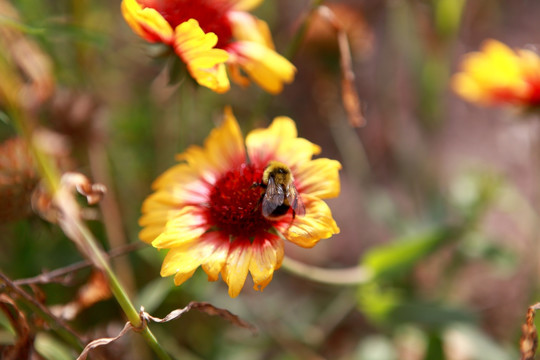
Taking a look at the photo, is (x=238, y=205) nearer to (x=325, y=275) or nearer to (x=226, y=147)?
(x=226, y=147)

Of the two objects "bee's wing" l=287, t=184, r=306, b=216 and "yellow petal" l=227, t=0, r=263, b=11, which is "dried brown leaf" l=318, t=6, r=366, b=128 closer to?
"yellow petal" l=227, t=0, r=263, b=11

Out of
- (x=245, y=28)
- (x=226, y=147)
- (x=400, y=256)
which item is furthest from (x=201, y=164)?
(x=400, y=256)

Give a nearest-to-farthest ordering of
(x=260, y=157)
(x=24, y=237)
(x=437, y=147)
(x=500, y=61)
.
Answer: (x=260, y=157) → (x=24, y=237) → (x=500, y=61) → (x=437, y=147)

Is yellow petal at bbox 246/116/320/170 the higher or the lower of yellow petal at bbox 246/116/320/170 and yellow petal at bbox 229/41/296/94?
the lower

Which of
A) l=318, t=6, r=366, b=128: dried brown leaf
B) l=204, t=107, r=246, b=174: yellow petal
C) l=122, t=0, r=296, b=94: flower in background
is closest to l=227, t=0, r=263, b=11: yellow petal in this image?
l=122, t=0, r=296, b=94: flower in background

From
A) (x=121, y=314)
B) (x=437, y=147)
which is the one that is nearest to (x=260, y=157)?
(x=121, y=314)

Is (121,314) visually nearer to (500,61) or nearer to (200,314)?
(200,314)

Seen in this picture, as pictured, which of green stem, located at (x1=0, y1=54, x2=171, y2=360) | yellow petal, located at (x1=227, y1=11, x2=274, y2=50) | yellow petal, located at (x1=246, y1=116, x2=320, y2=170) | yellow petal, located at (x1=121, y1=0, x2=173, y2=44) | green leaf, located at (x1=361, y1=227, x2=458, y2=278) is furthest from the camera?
green leaf, located at (x1=361, y1=227, x2=458, y2=278)
